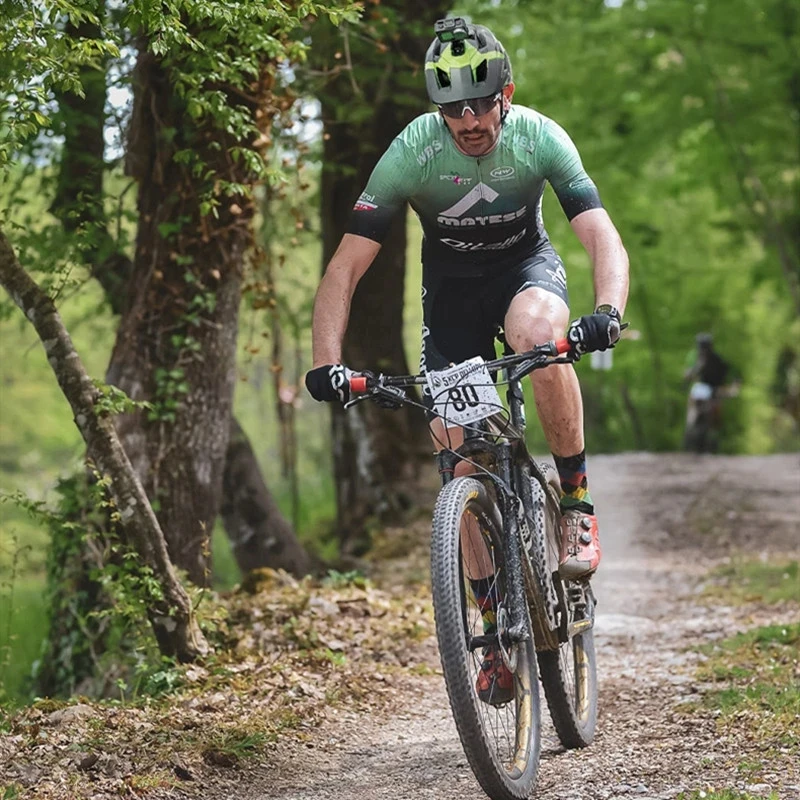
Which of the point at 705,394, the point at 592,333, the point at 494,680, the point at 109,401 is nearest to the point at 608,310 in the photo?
the point at 592,333

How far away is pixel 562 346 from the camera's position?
4211mm

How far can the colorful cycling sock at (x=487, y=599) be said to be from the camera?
14.4ft

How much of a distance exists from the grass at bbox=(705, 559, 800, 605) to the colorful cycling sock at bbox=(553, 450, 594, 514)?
13.8 ft

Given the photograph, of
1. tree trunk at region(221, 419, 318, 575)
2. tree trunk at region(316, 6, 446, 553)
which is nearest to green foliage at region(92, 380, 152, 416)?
tree trunk at region(221, 419, 318, 575)

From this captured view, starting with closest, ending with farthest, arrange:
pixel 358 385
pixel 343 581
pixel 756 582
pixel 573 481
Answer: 1. pixel 358 385
2. pixel 573 481
3. pixel 343 581
4. pixel 756 582

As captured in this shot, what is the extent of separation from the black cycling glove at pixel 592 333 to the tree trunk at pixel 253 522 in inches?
279

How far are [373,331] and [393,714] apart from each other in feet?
23.9

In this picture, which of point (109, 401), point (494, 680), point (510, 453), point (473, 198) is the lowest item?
point (494, 680)

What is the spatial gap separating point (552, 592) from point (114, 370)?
3492 mm

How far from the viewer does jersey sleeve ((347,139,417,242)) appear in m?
4.70

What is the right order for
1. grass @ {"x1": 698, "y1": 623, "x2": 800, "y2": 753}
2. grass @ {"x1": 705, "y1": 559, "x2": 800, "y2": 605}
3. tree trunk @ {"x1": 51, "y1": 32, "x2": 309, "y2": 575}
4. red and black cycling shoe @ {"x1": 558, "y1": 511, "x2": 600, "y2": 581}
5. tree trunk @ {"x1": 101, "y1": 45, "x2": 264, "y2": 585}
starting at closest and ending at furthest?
1. red and black cycling shoe @ {"x1": 558, "y1": 511, "x2": 600, "y2": 581}
2. grass @ {"x1": 698, "y1": 623, "x2": 800, "y2": 753}
3. tree trunk @ {"x1": 51, "y1": 32, "x2": 309, "y2": 575}
4. tree trunk @ {"x1": 101, "y1": 45, "x2": 264, "y2": 585}
5. grass @ {"x1": 705, "y1": 559, "x2": 800, "y2": 605}

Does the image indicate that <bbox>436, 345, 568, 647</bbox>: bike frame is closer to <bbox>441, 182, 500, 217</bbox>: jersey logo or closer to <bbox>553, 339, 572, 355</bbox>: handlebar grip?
<bbox>553, 339, 572, 355</bbox>: handlebar grip

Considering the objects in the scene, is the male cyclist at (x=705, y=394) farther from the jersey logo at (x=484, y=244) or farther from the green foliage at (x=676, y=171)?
the jersey logo at (x=484, y=244)

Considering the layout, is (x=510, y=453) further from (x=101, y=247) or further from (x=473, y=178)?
(x=101, y=247)
